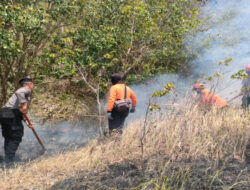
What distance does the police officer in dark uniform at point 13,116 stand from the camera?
4672 mm

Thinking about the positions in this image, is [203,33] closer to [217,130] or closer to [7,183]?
[217,130]

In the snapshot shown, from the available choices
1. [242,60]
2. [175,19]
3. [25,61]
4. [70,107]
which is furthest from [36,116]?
[242,60]

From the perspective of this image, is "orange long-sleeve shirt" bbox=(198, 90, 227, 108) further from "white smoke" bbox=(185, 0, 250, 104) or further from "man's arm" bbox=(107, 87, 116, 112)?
"white smoke" bbox=(185, 0, 250, 104)

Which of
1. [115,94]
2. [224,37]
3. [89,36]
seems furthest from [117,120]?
[224,37]

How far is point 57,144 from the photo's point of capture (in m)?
5.91

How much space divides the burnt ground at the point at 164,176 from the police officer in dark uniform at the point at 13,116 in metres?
1.93

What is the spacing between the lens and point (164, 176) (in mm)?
2982

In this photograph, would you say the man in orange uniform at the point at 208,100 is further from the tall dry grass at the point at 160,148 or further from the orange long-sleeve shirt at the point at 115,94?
the orange long-sleeve shirt at the point at 115,94

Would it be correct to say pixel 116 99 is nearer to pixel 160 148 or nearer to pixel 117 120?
pixel 117 120

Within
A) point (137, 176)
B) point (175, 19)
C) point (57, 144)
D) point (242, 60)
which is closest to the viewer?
point (137, 176)

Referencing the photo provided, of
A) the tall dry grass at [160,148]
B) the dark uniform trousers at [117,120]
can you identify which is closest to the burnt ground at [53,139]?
the dark uniform trousers at [117,120]

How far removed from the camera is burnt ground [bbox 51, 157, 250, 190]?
289 centimetres

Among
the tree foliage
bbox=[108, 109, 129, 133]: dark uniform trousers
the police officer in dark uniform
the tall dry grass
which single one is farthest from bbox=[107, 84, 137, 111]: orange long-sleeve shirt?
the police officer in dark uniform

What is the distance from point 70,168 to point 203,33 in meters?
8.18
